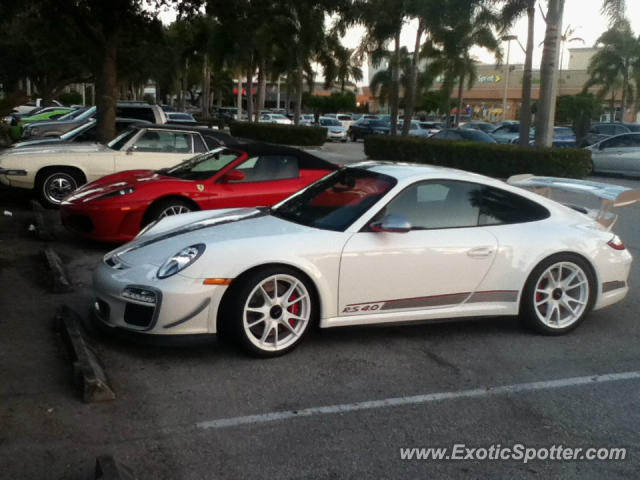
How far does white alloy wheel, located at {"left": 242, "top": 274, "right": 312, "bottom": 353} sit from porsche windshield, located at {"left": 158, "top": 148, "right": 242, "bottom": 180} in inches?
160

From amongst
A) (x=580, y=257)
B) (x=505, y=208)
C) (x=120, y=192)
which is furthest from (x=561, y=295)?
(x=120, y=192)

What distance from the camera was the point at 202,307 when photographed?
193 inches

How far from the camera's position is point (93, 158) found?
11.3m

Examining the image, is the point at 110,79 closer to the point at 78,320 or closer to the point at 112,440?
the point at 78,320

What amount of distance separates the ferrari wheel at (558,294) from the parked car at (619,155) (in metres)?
17.6

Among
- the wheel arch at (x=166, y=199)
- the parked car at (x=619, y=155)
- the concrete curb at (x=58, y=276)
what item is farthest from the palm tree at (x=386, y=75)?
the concrete curb at (x=58, y=276)

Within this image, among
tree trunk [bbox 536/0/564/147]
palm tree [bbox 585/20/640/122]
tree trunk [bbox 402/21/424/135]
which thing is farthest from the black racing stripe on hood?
palm tree [bbox 585/20/640/122]

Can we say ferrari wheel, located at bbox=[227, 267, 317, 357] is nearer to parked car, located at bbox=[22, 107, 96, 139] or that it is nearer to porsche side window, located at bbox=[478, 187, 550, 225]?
porsche side window, located at bbox=[478, 187, 550, 225]

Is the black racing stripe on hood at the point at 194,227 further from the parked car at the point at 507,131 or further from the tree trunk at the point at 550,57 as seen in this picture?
the parked car at the point at 507,131

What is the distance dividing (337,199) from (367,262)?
741mm

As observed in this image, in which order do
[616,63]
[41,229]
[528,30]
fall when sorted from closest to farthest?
[41,229] < [528,30] < [616,63]

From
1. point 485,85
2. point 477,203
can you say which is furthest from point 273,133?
point 485,85

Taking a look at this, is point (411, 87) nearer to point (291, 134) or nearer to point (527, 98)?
point (291, 134)

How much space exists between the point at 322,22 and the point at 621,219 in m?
23.1
